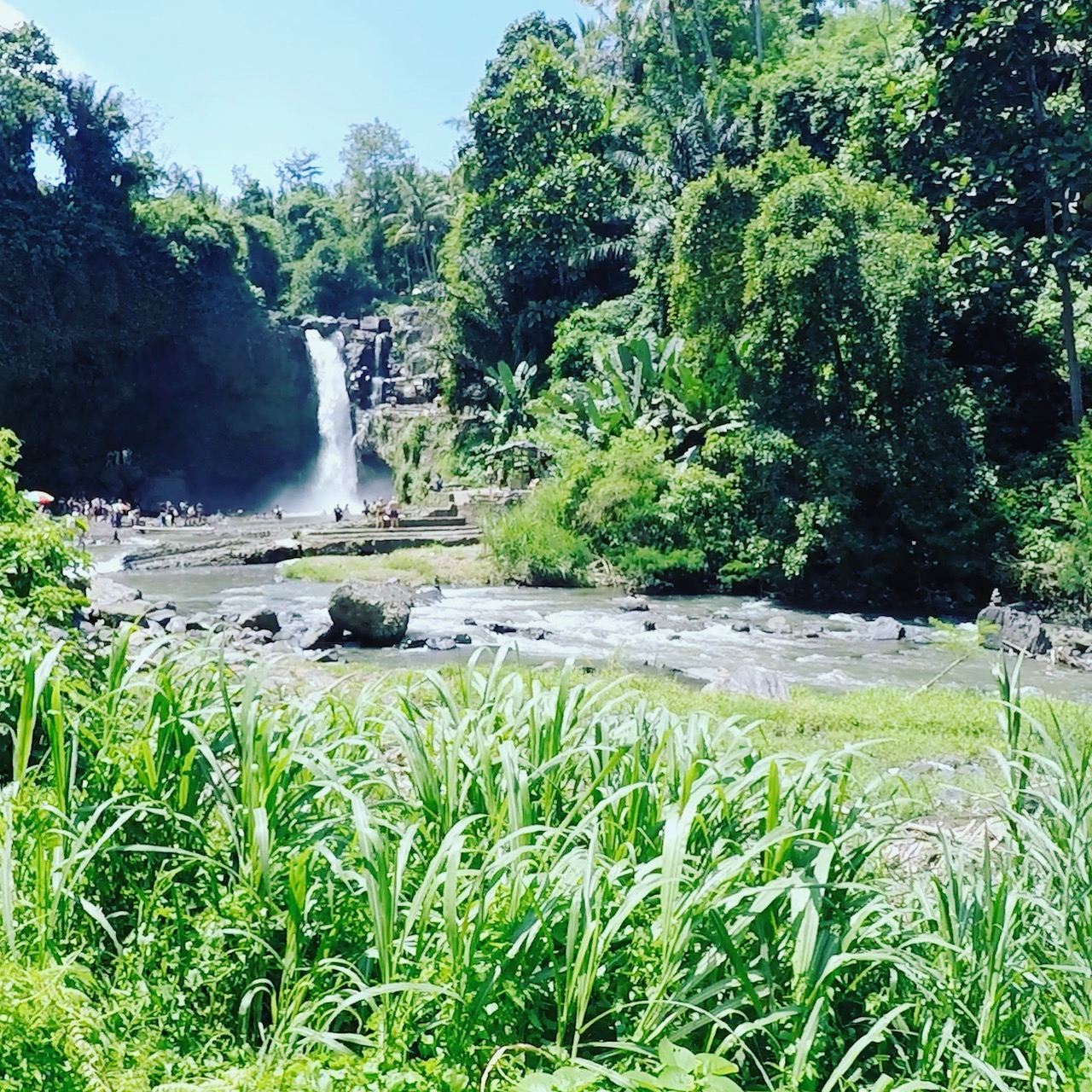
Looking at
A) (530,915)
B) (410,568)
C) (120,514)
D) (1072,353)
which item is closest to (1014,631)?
(1072,353)

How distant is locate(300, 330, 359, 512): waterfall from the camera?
137ft

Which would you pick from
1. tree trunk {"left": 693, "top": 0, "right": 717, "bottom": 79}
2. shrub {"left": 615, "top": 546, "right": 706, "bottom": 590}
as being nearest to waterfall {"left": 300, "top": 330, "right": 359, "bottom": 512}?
tree trunk {"left": 693, "top": 0, "right": 717, "bottom": 79}

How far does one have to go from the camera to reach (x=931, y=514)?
16750mm

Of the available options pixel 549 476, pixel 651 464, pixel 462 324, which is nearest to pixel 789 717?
pixel 651 464

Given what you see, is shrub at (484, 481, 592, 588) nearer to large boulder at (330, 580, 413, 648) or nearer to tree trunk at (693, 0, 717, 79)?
large boulder at (330, 580, 413, 648)

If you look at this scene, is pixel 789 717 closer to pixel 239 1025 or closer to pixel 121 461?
pixel 239 1025

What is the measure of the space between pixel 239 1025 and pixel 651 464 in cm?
1726

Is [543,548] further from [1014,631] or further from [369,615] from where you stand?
[1014,631]

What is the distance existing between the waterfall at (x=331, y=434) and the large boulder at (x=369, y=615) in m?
28.1

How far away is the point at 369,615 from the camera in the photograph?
44.1ft

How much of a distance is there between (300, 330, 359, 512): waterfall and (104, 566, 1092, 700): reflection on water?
2173 centimetres

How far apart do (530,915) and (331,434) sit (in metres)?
42.1

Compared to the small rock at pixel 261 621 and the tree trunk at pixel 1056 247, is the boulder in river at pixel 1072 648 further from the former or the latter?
the small rock at pixel 261 621

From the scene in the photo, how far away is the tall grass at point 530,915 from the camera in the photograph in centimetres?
221
